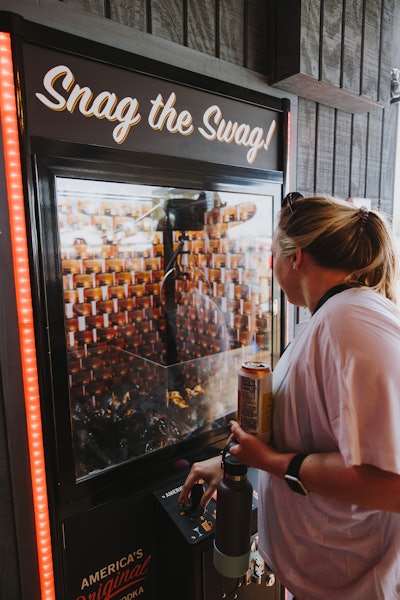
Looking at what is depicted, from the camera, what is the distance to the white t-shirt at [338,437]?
0.81 metres

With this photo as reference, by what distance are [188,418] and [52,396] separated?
36.6 inches

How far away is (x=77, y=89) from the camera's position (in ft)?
4.41

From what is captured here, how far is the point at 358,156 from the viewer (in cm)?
252

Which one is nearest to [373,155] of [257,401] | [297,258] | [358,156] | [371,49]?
[358,156]

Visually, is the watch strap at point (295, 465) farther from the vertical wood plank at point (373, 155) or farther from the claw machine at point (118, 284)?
the vertical wood plank at point (373, 155)

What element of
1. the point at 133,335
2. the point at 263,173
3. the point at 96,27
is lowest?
the point at 133,335

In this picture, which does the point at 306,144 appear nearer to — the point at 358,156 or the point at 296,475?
the point at 358,156

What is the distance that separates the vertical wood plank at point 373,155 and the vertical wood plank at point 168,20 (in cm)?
147

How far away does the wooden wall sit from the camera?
5.42 feet

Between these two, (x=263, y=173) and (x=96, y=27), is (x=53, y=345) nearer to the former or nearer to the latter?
(x=96, y=27)

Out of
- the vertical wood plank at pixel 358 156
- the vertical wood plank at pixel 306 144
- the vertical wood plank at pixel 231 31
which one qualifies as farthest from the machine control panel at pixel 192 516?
the vertical wood plank at pixel 358 156

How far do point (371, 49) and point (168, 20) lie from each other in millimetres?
1168

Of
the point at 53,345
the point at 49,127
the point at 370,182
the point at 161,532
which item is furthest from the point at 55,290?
the point at 370,182

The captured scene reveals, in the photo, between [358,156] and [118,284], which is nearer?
[118,284]
